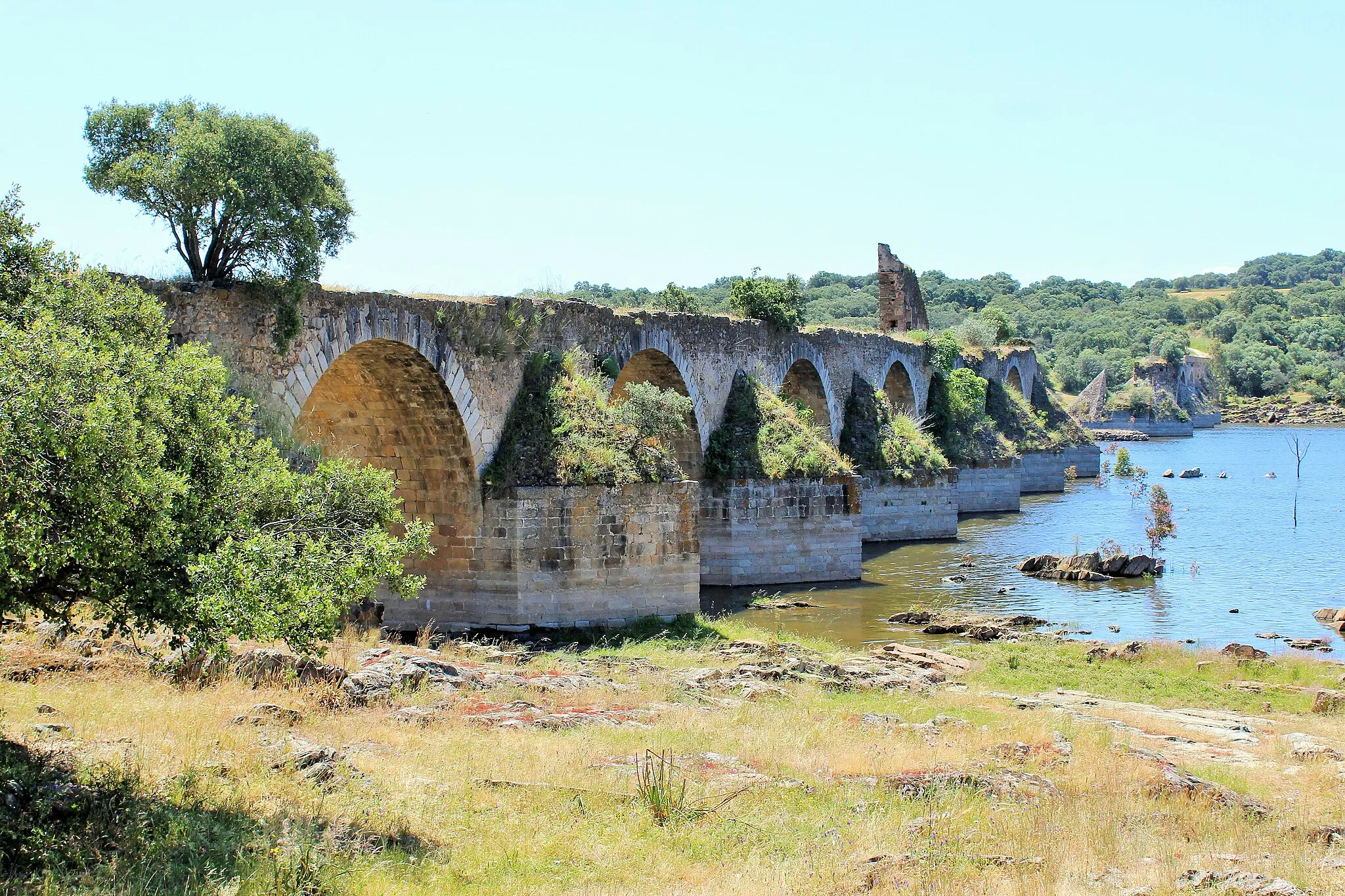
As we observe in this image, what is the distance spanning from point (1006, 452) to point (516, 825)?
40661 millimetres

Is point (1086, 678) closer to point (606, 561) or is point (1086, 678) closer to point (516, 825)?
point (606, 561)

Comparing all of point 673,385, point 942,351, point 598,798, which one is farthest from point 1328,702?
point 942,351

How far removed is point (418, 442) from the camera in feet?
65.4

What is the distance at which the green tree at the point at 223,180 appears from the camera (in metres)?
13.1

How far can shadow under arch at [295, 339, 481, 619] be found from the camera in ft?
62.6

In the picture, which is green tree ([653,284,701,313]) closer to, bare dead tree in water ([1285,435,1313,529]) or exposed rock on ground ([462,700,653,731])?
exposed rock on ground ([462,700,653,731])

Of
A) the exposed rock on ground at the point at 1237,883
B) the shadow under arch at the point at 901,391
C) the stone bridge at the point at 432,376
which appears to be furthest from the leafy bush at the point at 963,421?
the exposed rock on ground at the point at 1237,883

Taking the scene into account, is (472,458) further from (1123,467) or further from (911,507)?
(1123,467)

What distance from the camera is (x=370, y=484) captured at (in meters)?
9.56

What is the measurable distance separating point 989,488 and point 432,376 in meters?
30.9

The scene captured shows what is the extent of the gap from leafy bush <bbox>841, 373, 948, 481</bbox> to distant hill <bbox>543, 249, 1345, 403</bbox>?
4525cm

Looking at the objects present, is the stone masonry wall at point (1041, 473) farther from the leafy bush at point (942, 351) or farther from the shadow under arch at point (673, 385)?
the shadow under arch at point (673, 385)

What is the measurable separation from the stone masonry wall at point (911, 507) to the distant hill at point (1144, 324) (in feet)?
158

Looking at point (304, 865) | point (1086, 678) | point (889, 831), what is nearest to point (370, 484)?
point (304, 865)
